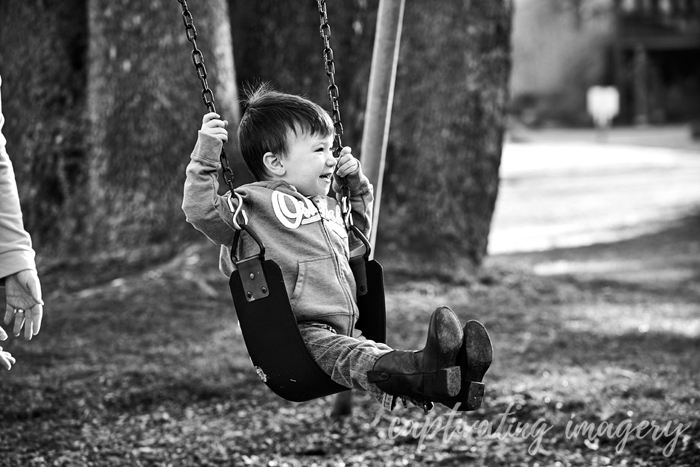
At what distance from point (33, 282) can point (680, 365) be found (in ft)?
12.6

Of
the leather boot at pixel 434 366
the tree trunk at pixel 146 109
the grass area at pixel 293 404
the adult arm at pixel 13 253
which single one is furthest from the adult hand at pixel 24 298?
the tree trunk at pixel 146 109

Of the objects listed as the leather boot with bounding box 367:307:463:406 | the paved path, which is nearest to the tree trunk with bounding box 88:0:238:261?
the leather boot with bounding box 367:307:463:406

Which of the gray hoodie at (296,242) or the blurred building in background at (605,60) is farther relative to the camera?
the blurred building in background at (605,60)

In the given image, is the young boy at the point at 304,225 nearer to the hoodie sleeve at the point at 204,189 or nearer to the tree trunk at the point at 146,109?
the hoodie sleeve at the point at 204,189

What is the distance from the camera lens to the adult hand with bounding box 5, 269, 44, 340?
2.44 m

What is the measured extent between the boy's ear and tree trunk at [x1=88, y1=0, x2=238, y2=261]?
303cm

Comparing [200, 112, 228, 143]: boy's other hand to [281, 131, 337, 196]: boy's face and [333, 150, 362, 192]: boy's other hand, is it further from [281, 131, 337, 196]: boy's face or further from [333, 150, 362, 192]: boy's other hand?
[333, 150, 362, 192]: boy's other hand

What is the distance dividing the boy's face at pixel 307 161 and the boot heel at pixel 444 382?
734 millimetres

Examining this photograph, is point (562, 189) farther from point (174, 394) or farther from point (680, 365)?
point (174, 394)

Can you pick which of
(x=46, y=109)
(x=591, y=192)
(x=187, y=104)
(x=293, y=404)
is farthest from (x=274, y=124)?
(x=591, y=192)

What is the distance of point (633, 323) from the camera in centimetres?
638

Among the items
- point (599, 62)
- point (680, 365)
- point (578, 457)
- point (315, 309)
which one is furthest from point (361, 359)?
point (599, 62)

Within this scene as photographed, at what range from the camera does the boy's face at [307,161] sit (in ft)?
9.53

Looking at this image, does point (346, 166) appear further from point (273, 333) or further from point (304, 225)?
point (273, 333)
